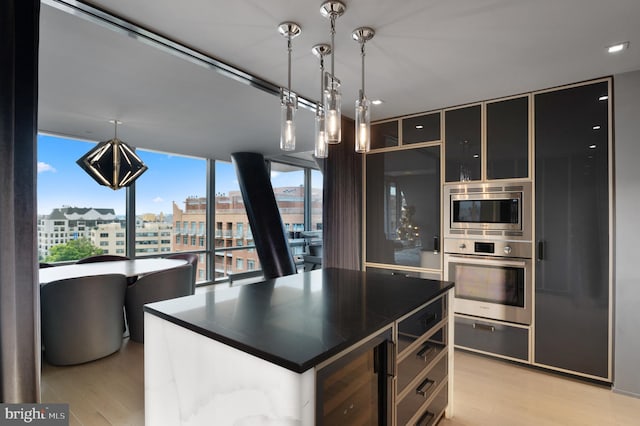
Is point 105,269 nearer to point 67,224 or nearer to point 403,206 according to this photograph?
point 67,224

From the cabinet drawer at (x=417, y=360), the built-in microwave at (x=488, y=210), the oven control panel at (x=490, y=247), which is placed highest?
the built-in microwave at (x=488, y=210)

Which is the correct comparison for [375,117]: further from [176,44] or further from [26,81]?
[26,81]

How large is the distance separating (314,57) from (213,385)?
6.70 feet

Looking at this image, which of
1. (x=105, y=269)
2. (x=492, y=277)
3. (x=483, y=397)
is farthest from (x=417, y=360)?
(x=105, y=269)

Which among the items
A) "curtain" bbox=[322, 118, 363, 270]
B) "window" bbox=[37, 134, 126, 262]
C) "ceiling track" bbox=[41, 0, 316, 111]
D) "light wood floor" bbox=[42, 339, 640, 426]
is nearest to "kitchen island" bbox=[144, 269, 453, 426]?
"light wood floor" bbox=[42, 339, 640, 426]

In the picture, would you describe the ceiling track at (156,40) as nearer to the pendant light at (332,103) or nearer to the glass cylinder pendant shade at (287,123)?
the glass cylinder pendant shade at (287,123)

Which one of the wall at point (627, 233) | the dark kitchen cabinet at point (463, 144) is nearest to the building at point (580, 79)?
the wall at point (627, 233)

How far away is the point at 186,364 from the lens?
1.35m

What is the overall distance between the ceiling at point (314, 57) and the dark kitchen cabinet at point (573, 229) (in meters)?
0.28

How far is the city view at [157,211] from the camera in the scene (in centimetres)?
468

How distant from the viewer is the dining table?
3235 millimetres

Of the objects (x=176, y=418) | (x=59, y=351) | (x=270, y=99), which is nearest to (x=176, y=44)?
(x=270, y=99)

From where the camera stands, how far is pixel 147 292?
3434mm

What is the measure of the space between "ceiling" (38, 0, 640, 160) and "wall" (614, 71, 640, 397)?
250 mm
